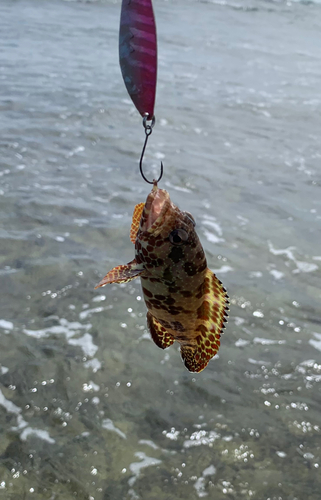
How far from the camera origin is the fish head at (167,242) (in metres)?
2.88

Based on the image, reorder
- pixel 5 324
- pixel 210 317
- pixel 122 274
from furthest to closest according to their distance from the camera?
pixel 5 324 < pixel 210 317 < pixel 122 274

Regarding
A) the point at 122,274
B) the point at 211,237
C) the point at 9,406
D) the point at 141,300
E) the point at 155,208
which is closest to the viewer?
the point at 155,208

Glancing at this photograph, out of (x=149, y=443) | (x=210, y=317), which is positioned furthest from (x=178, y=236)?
(x=149, y=443)

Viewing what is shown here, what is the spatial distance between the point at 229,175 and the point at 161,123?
4.32 metres

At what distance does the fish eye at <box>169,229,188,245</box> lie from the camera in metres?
2.94

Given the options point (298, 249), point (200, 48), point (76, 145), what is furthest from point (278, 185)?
point (200, 48)

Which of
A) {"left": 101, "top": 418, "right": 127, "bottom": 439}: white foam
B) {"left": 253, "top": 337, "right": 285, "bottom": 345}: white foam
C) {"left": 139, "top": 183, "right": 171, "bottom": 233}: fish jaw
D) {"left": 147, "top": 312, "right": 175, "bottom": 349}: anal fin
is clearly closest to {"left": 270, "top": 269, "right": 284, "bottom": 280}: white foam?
{"left": 253, "top": 337, "right": 285, "bottom": 345}: white foam

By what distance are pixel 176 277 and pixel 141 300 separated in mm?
6092

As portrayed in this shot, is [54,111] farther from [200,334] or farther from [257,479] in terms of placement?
[200,334]

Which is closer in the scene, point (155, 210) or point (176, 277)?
point (155, 210)

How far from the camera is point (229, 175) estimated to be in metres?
13.5

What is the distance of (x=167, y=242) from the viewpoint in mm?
2990

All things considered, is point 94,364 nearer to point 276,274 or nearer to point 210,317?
point 276,274

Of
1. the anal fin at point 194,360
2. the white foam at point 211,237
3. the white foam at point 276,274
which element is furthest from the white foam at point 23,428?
the white foam at point 211,237
